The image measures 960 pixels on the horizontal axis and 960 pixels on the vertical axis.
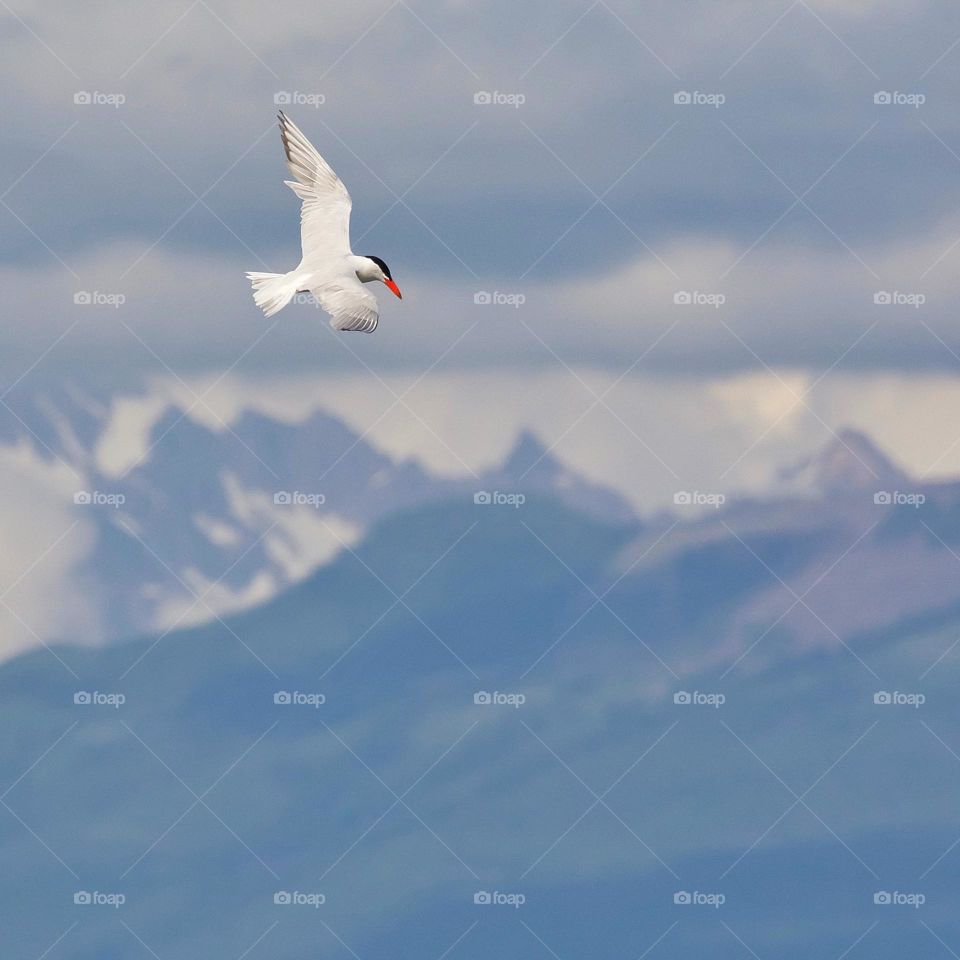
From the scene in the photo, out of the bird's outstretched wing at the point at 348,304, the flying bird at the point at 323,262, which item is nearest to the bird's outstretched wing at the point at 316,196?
the flying bird at the point at 323,262

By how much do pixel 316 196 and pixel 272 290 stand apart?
15.4ft

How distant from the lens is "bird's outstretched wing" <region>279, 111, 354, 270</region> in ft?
145

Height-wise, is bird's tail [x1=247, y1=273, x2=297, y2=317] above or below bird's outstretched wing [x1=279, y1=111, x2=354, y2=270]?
below

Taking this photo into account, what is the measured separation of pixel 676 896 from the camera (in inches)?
2386

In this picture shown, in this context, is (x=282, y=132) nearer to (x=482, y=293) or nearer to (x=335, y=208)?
(x=335, y=208)

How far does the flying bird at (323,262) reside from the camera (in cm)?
3984

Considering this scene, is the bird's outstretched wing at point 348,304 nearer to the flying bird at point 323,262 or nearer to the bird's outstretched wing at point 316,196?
the flying bird at point 323,262

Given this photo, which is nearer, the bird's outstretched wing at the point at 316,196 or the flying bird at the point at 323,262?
the flying bird at the point at 323,262

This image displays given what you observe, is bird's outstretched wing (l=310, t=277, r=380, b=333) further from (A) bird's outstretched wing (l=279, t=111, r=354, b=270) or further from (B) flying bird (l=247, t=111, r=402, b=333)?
(A) bird's outstretched wing (l=279, t=111, r=354, b=270)

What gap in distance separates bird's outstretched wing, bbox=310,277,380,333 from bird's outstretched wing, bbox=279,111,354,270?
3.08 metres

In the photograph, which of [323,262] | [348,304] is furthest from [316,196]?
[348,304]

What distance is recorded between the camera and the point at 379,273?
1706 inches

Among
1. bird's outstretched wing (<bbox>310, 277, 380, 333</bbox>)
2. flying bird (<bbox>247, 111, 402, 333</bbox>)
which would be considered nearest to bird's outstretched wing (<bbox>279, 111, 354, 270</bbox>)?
flying bird (<bbox>247, 111, 402, 333</bbox>)

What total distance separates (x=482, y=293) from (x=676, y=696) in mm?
14250
